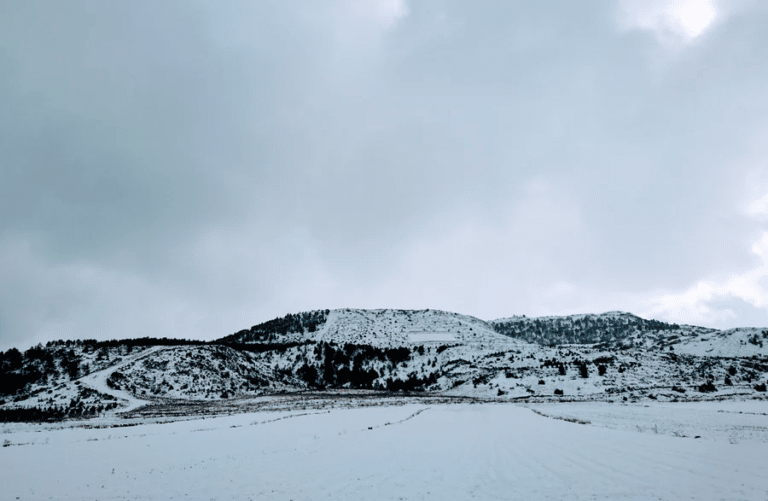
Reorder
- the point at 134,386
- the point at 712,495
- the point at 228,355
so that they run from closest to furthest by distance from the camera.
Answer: the point at 712,495 < the point at 134,386 < the point at 228,355

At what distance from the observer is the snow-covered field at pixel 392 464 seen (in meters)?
12.8

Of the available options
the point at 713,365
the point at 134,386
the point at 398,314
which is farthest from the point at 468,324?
the point at 134,386

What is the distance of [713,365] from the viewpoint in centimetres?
7706

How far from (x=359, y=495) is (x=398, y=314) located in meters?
174

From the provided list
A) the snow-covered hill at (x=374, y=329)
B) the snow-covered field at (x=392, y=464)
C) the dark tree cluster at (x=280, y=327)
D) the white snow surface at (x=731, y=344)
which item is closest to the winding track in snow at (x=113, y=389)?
the snow-covered field at (x=392, y=464)

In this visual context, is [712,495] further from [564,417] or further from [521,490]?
[564,417]

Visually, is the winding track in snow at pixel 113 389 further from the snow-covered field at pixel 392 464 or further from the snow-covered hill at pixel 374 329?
the snow-covered hill at pixel 374 329

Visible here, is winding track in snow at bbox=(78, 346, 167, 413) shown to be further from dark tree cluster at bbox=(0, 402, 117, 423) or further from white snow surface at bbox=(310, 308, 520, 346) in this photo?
white snow surface at bbox=(310, 308, 520, 346)

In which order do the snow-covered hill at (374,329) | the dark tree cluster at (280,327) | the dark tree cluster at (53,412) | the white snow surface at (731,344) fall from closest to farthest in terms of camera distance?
the dark tree cluster at (53,412) < the white snow surface at (731,344) < the snow-covered hill at (374,329) < the dark tree cluster at (280,327)

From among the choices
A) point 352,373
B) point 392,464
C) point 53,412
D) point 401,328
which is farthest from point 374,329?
point 392,464

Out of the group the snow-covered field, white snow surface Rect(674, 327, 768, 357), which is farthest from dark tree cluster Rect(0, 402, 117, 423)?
white snow surface Rect(674, 327, 768, 357)

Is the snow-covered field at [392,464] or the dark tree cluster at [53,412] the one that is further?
the dark tree cluster at [53,412]

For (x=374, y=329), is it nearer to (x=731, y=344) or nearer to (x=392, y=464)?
(x=731, y=344)

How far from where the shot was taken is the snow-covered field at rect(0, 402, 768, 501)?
12.8 meters
